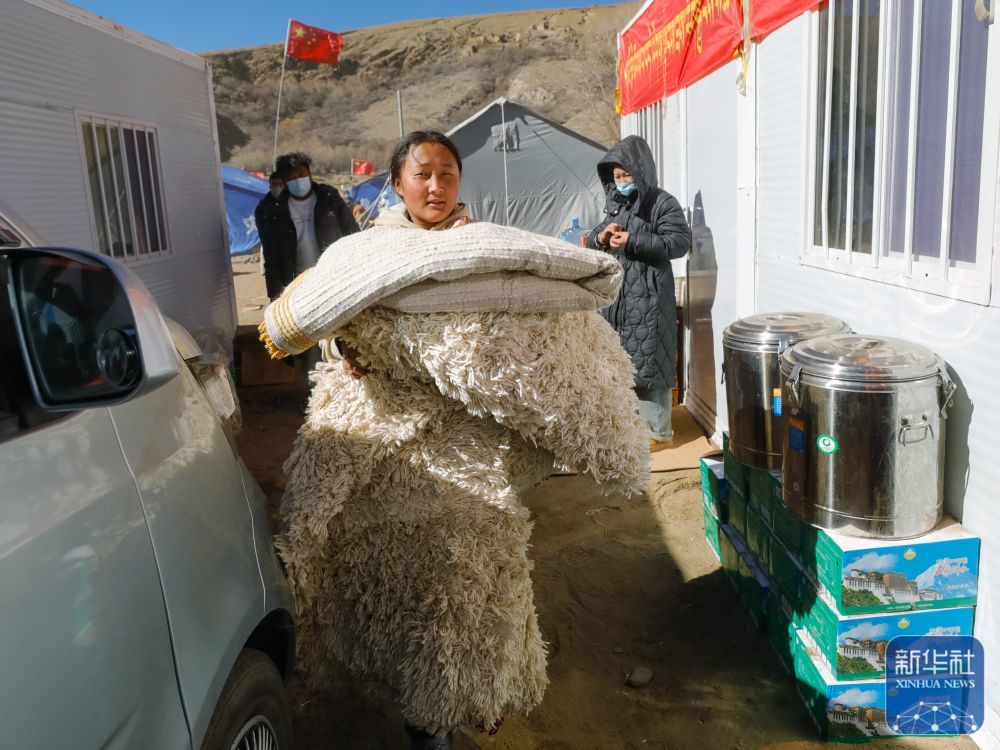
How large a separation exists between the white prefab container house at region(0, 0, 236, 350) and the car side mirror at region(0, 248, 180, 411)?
4.06 m

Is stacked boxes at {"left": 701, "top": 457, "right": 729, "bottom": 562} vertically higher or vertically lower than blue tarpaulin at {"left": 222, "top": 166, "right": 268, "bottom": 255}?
lower

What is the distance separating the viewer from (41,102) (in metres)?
5.01

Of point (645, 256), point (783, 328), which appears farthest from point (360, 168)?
point (783, 328)

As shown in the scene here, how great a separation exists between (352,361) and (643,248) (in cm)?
330

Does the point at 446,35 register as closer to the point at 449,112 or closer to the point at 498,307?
the point at 449,112

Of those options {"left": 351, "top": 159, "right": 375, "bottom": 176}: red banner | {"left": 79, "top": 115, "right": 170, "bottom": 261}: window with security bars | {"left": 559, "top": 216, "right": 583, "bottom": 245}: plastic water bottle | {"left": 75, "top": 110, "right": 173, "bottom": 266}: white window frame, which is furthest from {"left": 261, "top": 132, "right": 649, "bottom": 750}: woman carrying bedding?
{"left": 351, "top": 159, "right": 375, "bottom": 176}: red banner

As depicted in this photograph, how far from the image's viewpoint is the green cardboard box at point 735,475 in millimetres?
3375

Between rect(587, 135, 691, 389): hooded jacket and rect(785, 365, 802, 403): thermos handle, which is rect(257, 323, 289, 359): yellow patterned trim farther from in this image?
rect(587, 135, 691, 389): hooded jacket

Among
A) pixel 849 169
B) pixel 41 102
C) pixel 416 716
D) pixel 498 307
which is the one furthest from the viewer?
pixel 41 102

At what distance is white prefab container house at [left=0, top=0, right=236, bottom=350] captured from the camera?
190 inches

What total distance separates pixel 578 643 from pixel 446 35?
6538cm

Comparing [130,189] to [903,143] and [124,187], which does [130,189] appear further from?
[903,143]

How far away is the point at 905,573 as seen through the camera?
2396 millimetres

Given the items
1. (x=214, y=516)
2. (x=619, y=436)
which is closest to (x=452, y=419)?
(x=619, y=436)
